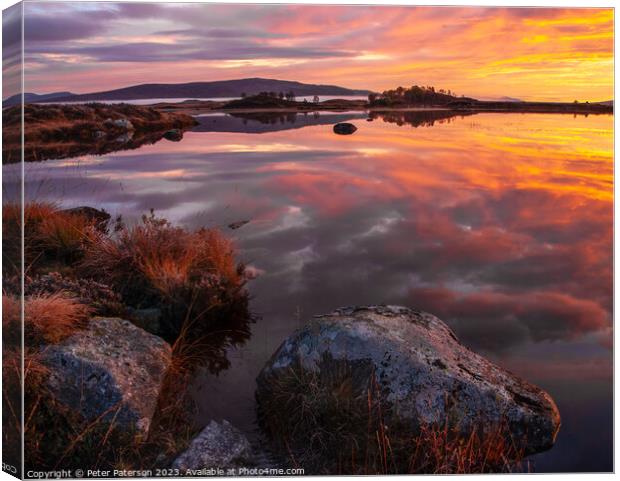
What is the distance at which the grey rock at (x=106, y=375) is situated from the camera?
649 centimetres

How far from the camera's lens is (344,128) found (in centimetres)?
733

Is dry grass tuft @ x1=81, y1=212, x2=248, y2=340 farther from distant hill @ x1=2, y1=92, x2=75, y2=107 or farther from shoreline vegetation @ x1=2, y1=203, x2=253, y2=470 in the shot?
distant hill @ x1=2, y1=92, x2=75, y2=107

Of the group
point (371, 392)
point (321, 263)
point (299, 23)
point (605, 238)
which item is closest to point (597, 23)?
point (605, 238)

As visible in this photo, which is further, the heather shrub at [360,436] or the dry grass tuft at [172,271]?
the dry grass tuft at [172,271]

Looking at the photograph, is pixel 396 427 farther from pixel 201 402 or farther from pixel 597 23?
pixel 597 23

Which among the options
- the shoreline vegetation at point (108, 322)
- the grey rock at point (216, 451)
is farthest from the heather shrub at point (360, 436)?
the shoreline vegetation at point (108, 322)

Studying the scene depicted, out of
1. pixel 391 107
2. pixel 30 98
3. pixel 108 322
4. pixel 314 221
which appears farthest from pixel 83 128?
pixel 391 107

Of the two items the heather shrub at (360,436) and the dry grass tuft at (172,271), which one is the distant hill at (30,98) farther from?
the heather shrub at (360,436)

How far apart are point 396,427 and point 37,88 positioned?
3518mm

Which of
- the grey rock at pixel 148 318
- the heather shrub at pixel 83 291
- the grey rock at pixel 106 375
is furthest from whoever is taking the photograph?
the grey rock at pixel 148 318

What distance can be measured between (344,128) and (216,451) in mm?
2649

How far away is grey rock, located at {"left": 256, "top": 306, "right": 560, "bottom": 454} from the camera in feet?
21.5

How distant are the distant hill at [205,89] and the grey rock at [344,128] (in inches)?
13.9

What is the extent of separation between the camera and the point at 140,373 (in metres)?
6.74
